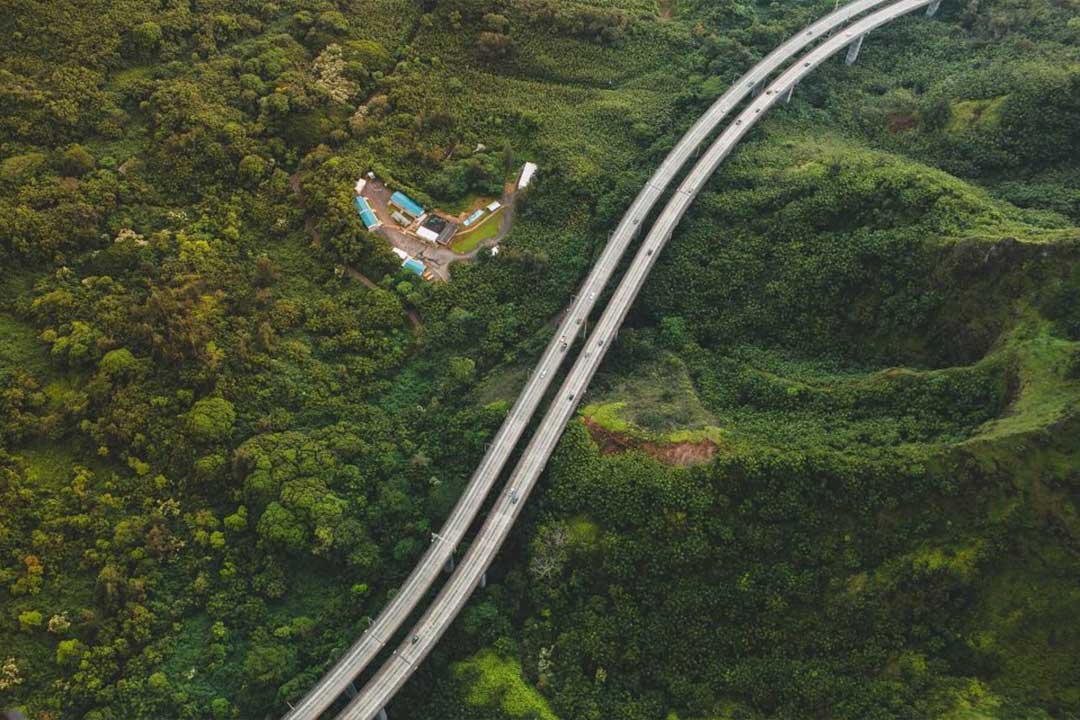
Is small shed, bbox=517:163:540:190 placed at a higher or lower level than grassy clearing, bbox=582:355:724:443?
higher

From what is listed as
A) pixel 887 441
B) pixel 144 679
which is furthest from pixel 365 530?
pixel 887 441

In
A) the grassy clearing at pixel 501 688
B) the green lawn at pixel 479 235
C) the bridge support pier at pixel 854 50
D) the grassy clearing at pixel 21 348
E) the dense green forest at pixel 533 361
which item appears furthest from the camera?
the bridge support pier at pixel 854 50

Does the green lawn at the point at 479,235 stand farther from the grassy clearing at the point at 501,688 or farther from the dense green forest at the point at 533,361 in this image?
the grassy clearing at the point at 501,688

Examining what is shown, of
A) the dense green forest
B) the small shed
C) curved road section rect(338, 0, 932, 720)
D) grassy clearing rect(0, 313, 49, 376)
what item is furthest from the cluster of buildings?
grassy clearing rect(0, 313, 49, 376)

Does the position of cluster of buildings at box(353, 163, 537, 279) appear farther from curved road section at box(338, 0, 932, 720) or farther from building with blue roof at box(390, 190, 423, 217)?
curved road section at box(338, 0, 932, 720)

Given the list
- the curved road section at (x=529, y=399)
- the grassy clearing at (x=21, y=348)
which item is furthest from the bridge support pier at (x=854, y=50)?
the grassy clearing at (x=21, y=348)

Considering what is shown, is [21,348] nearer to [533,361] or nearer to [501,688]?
[533,361]
